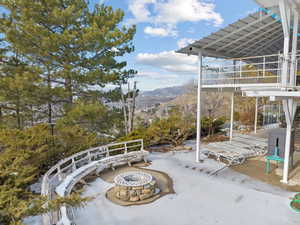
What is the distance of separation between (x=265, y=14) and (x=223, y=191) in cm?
572

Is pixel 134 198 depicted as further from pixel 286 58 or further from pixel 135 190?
pixel 286 58

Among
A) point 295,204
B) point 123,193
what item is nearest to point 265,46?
point 295,204

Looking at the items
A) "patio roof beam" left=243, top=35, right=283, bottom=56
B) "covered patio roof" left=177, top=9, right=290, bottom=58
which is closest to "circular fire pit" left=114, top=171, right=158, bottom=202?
"covered patio roof" left=177, top=9, right=290, bottom=58

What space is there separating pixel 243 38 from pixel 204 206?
6.13 m

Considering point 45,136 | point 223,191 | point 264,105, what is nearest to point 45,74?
point 45,136

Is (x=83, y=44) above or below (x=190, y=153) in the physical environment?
above

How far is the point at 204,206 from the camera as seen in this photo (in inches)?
178

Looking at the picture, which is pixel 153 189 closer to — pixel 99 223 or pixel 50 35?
pixel 99 223

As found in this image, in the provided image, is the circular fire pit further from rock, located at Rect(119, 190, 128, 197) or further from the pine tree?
the pine tree

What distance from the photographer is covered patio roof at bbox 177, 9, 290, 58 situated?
19.9 feet

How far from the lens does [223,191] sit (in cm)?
518

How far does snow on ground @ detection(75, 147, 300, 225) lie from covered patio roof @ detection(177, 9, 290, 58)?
475 cm

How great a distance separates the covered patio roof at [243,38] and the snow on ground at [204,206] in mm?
4749

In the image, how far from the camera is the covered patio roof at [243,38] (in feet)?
19.9
